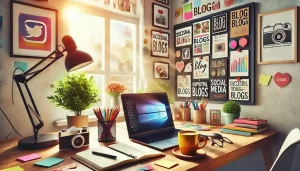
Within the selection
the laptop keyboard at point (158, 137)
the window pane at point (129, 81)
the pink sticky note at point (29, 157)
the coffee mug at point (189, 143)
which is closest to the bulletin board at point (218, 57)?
the window pane at point (129, 81)

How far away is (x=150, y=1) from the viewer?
2.05 metres

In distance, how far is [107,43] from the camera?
190 cm

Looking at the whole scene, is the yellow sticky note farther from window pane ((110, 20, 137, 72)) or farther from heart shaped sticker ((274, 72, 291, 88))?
window pane ((110, 20, 137, 72))

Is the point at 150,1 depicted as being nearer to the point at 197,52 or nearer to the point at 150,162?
the point at 197,52

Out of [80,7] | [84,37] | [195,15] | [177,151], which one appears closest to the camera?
[177,151]

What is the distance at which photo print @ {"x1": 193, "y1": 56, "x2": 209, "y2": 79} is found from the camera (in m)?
1.88

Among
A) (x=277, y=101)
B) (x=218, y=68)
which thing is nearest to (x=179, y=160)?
(x=277, y=101)

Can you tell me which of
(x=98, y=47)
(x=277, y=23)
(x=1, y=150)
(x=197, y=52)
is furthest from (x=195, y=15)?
(x=1, y=150)

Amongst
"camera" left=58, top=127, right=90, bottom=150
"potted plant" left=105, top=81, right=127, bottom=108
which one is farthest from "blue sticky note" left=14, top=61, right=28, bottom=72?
"camera" left=58, top=127, right=90, bottom=150

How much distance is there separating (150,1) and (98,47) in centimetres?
68

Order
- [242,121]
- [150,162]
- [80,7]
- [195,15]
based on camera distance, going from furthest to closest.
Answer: [195,15], [80,7], [242,121], [150,162]

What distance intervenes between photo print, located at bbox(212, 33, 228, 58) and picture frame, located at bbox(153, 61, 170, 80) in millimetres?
506

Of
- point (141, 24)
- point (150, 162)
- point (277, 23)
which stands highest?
point (141, 24)

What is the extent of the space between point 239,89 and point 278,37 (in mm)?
449
